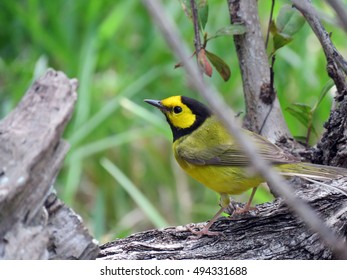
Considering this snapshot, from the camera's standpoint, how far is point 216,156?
2.99m

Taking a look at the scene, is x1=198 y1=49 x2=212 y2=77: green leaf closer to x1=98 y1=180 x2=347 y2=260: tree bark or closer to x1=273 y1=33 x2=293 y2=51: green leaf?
x1=273 y1=33 x2=293 y2=51: green leaf

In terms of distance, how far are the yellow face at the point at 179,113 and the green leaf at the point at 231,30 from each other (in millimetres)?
472

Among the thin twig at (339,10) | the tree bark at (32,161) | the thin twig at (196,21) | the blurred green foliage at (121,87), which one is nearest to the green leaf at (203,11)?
the thin twig at (196,21)

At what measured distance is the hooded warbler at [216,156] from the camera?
9.04 feet

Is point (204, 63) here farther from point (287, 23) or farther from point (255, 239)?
point (255, 239)

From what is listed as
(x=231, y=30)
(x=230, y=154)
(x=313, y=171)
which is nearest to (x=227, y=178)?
(x=230, y=154)

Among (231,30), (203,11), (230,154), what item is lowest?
(230,154)

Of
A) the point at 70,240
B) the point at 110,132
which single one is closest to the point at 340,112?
the point at 70,240

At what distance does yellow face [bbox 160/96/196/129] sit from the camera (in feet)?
10.6

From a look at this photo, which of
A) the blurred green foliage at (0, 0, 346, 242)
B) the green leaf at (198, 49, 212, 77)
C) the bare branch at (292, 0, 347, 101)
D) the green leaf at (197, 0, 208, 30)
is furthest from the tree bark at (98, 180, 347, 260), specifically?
the blurred green foliage at (0, 0, 346, 242)

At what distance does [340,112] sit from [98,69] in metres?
2.57

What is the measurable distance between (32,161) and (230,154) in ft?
4.31

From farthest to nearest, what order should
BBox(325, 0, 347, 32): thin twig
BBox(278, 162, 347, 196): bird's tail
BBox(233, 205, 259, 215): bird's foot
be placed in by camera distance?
BBox(233, 205, 259, 215): bird's foot < BBox(278, 162, 347, 196): bird's tail < BBox(325, 0, 347, 32): thin twig

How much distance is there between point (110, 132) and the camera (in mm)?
4680
